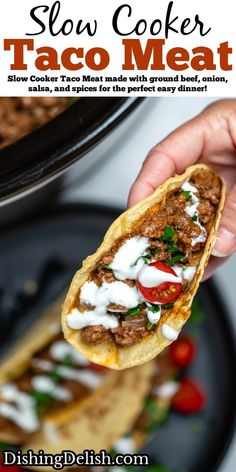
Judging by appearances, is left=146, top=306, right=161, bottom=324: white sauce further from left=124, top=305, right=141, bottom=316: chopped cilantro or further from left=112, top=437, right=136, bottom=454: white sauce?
left=112, top=437, right=136, bottom=454: white sauce

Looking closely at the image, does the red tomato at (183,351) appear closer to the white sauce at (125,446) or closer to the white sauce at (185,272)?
the white sauce at (125,446)

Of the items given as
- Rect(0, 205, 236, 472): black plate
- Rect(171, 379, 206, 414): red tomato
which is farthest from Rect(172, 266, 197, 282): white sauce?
Rect(171, 379, 206, 414): red tomato

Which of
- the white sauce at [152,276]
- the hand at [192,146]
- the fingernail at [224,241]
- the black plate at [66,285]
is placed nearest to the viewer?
the white sauce at [152,276]

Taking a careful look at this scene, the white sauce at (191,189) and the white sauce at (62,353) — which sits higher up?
the white sauce at (191,189)

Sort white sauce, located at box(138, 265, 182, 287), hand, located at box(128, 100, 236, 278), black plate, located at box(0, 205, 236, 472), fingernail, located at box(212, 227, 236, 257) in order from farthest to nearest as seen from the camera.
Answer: black plate, located at box(0, 205, 236, 472)
hand, located at box(128, 100, 236, 278)
fingernail, located at box(212, 227, 236, 257)
white sauce, located at box(138, 265, 182, 287)

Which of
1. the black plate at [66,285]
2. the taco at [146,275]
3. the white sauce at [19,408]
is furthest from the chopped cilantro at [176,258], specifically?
the white sauce at [19,408]

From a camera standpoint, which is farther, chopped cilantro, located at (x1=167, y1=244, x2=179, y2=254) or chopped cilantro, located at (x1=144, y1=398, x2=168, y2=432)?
chopped cilantro, located at (x1=144, y1=398, x2=168, y2=432)

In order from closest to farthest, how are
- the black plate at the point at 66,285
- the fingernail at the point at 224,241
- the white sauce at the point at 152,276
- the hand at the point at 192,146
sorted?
1. the white sauce at the point at 152,276
2. the fingernail at the point at 224,241
3. the hand at the point at 192,146
4. the black plate at the point at 66,285
